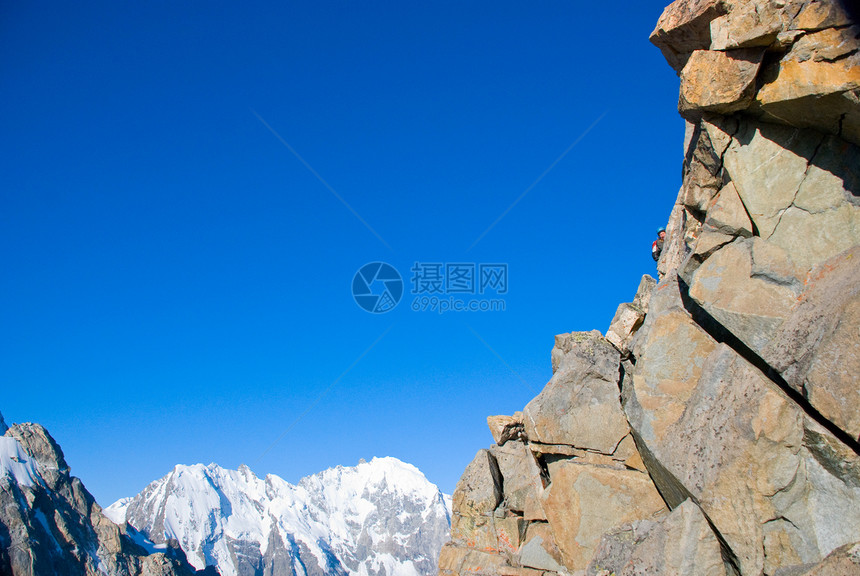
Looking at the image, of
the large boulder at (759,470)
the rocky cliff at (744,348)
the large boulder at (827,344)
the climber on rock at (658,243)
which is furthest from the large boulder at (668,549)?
the climber on rock at (658,243)

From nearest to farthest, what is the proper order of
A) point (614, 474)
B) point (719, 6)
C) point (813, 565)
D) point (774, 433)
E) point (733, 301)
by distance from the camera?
point (813, 565)
point (774, 433)
point (733, 301)
point (719, 6)
point (614, 474)

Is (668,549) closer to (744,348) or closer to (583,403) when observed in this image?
(744,348)

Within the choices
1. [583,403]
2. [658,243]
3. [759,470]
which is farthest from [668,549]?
[658,243]

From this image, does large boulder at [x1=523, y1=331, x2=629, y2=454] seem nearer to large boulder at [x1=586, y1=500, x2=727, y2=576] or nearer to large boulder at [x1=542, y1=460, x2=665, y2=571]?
large boulder at [x1=542, y1=460, x2=665, y2=571]

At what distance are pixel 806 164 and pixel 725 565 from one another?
1230 centimetres

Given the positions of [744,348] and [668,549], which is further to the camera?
[744,348]

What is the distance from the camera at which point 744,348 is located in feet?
56.1

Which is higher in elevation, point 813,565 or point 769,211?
point 769,211

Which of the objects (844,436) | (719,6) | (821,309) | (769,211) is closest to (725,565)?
(844,436)

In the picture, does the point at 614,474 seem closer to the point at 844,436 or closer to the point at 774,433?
the point at 774,433

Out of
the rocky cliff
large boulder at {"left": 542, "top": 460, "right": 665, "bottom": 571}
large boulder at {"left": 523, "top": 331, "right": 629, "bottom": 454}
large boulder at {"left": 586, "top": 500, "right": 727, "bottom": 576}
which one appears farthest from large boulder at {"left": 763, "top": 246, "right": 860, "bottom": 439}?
large boulder at {"left": 523, "top": 331, "right": 629, "bottom": 454}

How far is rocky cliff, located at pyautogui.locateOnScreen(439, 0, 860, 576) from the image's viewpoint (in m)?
14.2

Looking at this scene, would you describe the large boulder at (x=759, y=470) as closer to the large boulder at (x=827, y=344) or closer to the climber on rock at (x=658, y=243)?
the large boulder at (x=827, y=344)

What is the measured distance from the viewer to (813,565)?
13375mm
